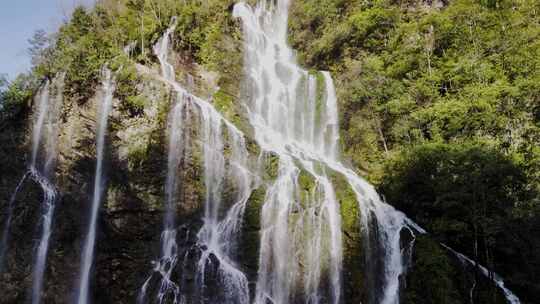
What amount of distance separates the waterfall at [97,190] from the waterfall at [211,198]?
100.0 inches

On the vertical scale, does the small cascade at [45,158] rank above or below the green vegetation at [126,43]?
below

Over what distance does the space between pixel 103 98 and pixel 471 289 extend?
51.4ft

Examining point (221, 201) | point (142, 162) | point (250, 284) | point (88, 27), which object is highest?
point (88, 27)

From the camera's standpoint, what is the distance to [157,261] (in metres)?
14.2

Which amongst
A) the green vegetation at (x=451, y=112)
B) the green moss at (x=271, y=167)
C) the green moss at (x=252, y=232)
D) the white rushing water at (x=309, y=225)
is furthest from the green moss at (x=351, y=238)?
the green moss at (x=252, y=232)

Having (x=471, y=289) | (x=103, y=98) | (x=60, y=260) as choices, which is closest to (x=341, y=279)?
(x=471, y=289)

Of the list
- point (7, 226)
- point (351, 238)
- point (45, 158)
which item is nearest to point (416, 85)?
point (351, 238)

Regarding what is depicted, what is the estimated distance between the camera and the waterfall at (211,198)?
1312 centimetres

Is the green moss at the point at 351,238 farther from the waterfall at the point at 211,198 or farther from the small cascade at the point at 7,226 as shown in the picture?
the small cascade at the point at 7,226

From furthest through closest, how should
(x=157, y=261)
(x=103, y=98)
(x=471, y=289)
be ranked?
(x=103, y=98), (x=157, y=261), (x=471, y=289)

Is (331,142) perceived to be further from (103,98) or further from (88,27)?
(88,27)

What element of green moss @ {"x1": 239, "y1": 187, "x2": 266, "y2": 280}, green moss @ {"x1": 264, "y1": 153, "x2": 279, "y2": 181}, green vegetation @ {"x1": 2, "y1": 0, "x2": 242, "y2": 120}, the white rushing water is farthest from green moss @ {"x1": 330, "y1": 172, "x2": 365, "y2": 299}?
green vegetation @ {"x1": 2, "y1": 0, "x2": 242, "y2": 120}

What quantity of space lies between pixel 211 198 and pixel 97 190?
4.78 metres

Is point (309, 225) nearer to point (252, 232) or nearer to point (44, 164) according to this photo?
point (252, 232)
